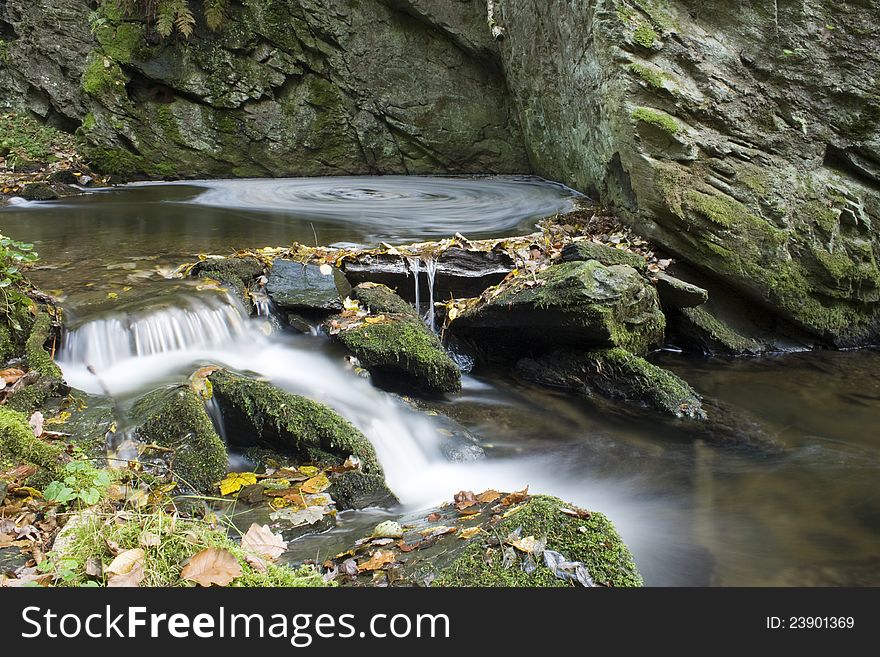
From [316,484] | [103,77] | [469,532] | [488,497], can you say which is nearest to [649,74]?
[488,497]

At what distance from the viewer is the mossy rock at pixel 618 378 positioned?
5.23 metres

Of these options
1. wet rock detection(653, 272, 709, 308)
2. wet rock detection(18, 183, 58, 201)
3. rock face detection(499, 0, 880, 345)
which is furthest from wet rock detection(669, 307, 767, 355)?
wet rock detection(18, 183, 58, 201)

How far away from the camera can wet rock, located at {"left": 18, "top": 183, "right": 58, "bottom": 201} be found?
34.7 ft

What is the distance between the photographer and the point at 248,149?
13.4m

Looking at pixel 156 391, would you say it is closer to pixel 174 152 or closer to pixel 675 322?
pixel 675 322

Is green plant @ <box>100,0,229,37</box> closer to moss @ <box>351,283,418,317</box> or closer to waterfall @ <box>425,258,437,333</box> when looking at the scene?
waterfall @ <box>425,258,437,333</box>

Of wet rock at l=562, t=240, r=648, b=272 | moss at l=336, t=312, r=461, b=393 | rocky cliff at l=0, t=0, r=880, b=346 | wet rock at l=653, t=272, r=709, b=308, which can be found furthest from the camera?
rocky cliff at l=0, t=0, r=880, b=346

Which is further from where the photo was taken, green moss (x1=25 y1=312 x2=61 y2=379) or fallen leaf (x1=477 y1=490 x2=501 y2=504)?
green moss (x1=25 y1=312 x2=61 y2=379)

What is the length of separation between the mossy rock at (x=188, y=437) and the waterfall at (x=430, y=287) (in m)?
2.87

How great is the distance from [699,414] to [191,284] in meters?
4.40

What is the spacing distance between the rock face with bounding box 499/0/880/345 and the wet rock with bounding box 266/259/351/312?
3.45m

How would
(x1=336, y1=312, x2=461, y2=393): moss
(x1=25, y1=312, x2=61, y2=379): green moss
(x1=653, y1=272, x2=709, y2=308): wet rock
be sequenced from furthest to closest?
1. (x1=653, y1=272, x2=709, y2=308): wet rock
2. (x1=336, y1=312, x2=461, y2=393): moss
3. (x1=25, y1=312, x2=61, y2=379): green moss

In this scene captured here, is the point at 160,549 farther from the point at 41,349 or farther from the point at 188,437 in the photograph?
the point at 41,349

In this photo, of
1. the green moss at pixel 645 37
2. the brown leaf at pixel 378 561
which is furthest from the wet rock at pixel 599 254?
the brown leaf at pixel 378 561
